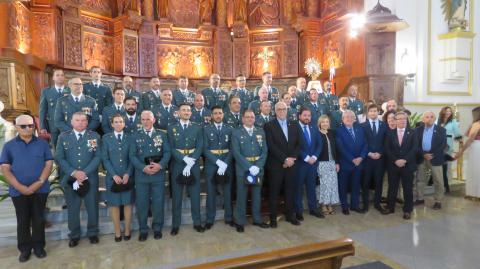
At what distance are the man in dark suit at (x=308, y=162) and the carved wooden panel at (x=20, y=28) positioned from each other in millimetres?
6814

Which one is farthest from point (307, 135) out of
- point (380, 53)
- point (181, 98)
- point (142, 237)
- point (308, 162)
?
point (380, 53)

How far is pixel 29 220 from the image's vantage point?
3607mm

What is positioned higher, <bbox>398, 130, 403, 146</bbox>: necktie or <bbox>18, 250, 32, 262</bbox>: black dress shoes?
<bbox>398, 130, 403, 146</bbox>: necktie

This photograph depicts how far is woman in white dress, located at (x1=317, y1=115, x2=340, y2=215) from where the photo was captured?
505 centimetres

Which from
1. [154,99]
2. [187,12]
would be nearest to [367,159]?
[154,99]

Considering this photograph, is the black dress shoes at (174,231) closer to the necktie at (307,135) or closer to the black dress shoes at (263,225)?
the black dress shoes at (263,225)

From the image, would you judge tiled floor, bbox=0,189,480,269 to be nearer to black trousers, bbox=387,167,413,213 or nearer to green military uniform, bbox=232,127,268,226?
black trousers, bbox=387,167,413,213

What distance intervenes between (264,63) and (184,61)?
2.90 m

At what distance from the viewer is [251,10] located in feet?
39.8

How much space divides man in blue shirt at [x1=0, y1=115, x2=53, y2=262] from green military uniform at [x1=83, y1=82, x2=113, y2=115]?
1.95 m

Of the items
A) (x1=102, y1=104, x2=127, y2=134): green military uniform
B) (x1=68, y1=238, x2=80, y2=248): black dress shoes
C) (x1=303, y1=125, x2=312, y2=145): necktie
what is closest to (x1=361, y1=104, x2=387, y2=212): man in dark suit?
(x1=303, y1=125, x2=312, y2=145): necktie

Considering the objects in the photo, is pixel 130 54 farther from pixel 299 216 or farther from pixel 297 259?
pixel 297 259

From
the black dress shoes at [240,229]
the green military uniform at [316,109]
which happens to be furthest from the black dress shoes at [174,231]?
the green military uniform at [316,109]

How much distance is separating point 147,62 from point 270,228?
328 inches
